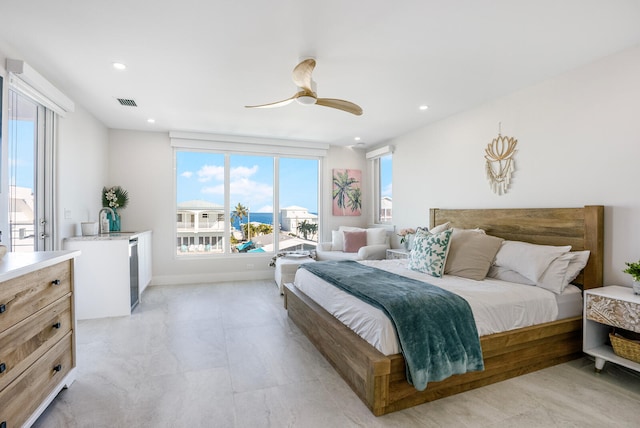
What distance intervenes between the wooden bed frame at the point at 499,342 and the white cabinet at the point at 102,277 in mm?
2005

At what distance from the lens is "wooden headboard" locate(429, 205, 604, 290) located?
8.55 feet

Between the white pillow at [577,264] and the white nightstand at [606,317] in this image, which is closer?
the white nightstand at [606,317]

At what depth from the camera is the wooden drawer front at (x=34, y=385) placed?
1.48 m

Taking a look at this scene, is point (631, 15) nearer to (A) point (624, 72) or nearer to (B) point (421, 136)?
(A) point (624, 72)

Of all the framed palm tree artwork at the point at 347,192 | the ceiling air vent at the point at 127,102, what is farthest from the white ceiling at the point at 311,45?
the framed palm tree artwork at the point at 347,192

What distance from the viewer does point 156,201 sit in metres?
5.09

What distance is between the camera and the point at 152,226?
5.09 metres

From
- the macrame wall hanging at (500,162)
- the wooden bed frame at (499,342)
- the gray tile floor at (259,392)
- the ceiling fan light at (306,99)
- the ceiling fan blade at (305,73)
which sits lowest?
the gray tile floor at (259,392)

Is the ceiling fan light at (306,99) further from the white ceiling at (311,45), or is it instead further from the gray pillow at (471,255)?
the gray pillow at (471,255)

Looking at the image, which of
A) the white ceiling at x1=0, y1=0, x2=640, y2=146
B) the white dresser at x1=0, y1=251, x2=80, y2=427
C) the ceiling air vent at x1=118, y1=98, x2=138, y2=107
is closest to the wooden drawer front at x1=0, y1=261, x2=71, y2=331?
the white dresser at x1=0, y1=251, x2=80, y2=427

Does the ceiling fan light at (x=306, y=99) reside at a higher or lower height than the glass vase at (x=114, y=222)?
higher

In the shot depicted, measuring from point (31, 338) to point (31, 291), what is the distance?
0.25m

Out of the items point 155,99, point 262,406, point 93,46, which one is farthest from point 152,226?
point 262,406

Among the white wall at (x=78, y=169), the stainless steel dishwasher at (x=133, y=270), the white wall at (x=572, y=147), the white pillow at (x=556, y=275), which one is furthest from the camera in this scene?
the stainless steel dishwasher at (x=133, y=270)
